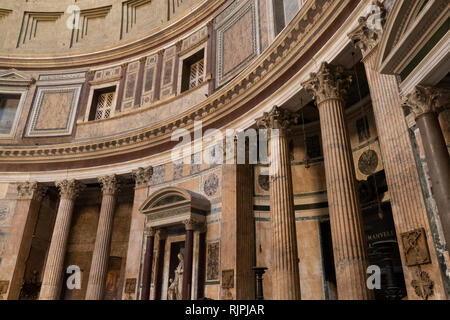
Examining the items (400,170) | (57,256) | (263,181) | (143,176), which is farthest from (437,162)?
(57,256)

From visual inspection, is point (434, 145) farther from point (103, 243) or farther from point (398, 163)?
point (103, 243)

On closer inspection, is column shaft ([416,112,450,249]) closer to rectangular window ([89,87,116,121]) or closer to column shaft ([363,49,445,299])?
column shaft ([363,49,445,299])

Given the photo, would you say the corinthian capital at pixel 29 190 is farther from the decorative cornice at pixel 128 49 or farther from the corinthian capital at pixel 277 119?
the corinthian capital at pixel 277 119

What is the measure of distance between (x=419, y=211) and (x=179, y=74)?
11289 millimetres

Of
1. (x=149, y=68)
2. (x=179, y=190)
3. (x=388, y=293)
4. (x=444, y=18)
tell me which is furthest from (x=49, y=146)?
(x=444, y=18)

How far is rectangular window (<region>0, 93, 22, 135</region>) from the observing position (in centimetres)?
1608

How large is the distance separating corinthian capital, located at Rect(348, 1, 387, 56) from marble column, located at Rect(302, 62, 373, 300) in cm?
108

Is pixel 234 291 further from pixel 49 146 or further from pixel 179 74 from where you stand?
pixel 49 146

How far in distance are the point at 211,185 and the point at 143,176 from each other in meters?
3.49

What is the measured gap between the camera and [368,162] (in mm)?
10070

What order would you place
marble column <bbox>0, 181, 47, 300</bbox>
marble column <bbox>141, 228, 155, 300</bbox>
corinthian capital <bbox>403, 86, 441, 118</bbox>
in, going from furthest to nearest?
1. marble column <bbox>0, 181, 47, 300</bbox>
2. marble column <bbox>141, 228, 155, 300</bbox>
3. corinthian capital <bbox>403, 86, 441, 118</bbox>

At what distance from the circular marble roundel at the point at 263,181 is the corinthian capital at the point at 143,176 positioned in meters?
4.68

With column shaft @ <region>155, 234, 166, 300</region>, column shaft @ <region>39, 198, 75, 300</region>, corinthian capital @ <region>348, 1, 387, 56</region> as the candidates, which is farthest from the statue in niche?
corinthian capital @ <region>348, 1, 387, 56</region>
